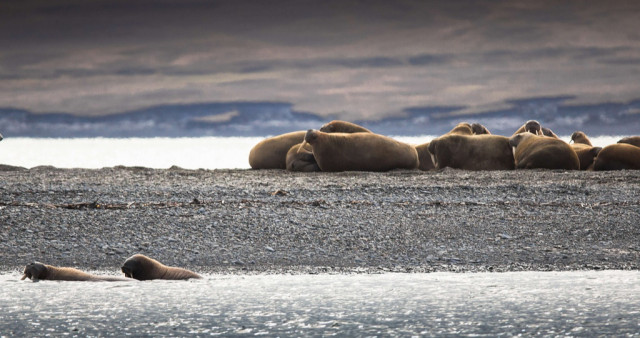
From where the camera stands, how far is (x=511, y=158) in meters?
18.8

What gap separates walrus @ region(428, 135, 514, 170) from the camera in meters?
18.6

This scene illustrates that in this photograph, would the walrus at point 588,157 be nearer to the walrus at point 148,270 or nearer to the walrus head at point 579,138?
the walrus head at point 579,138

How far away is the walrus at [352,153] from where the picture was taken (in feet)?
57.3

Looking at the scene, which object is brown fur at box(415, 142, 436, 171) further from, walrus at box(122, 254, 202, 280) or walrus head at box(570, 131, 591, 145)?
walrus at box(122, 254, 202, 280)

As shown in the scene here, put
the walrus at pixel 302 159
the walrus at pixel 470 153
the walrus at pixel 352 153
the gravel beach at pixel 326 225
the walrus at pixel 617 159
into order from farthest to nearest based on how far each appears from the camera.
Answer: the walrus at pixel 470 153 < the walrus at pixel 617 159 < the walrus at pixel 302 159 < the walrus at pixel 352 153 < the gravel beach at pixel 326 225

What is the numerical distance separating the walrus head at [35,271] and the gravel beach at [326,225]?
0.74 metres

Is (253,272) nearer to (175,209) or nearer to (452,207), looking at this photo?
(175,209)

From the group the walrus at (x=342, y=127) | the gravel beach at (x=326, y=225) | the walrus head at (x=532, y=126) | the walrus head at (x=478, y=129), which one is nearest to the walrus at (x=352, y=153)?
the walrus at (x=342, y=127)

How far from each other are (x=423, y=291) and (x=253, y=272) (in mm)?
1908

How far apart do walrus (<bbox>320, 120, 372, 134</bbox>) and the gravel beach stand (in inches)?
165

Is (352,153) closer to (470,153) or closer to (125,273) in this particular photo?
(470,153)

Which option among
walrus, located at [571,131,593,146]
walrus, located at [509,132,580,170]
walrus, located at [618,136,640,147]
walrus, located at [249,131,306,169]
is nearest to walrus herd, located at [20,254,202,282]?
walrus, located at [249,131,306,169]

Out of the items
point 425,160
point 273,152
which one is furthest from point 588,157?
point 273,152

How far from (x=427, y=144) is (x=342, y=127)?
2.33 meters
